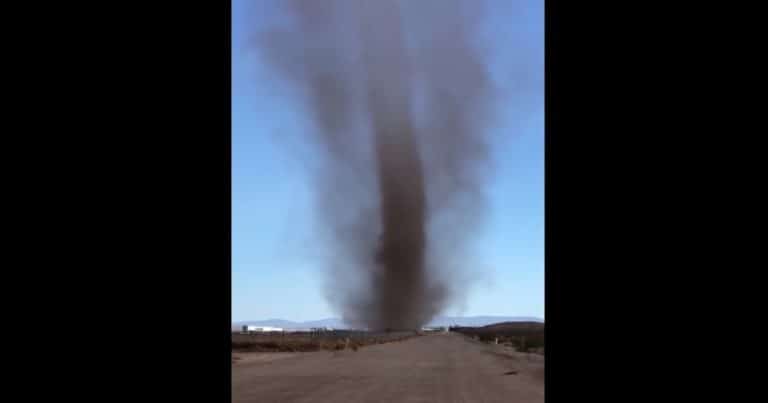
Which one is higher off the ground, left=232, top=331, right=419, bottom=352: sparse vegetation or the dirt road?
the dirt road

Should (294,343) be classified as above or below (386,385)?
below

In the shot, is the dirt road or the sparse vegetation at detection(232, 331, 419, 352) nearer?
the dirt road

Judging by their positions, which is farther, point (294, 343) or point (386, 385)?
point (294, 343)

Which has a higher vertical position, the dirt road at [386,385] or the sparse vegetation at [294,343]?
the dirt road at [386,385]

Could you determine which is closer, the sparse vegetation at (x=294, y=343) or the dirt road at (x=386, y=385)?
the dirt road at (x=386, y=385)
